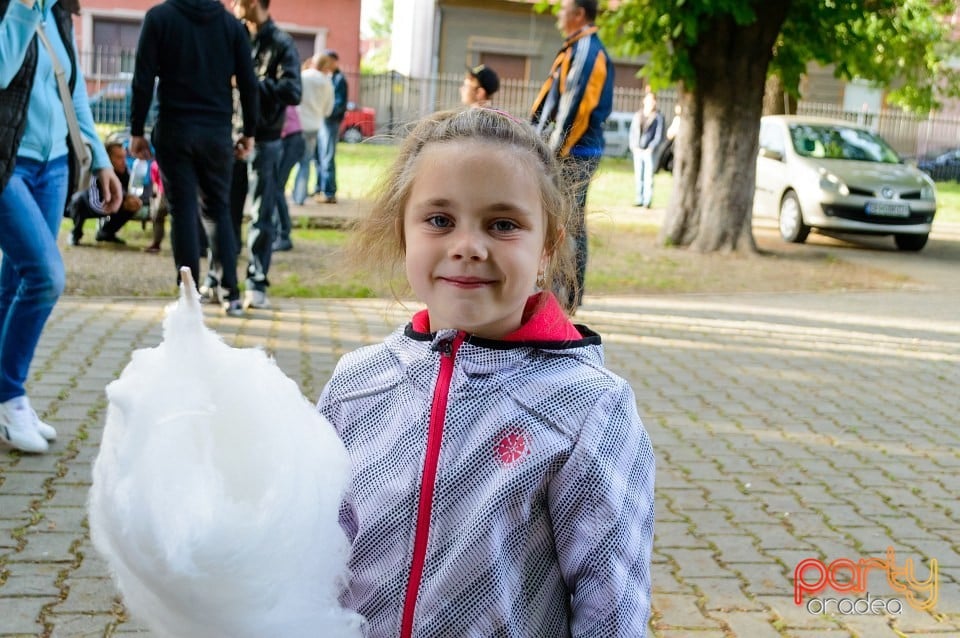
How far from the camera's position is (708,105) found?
13352 millimetres

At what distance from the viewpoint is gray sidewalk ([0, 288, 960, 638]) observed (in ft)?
11.7

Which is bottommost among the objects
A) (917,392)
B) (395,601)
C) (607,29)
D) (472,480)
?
(917,392)

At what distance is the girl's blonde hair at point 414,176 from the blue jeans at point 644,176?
17.0 m

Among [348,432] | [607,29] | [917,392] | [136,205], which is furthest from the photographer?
[607,29]

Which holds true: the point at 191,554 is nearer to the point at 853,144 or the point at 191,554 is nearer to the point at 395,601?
the point at 395,601

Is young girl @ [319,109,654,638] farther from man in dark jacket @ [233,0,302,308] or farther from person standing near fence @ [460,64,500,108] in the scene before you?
person standing near fence @ [460,64,500,108]

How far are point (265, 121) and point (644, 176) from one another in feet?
38.0

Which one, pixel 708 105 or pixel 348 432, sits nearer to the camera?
pixel 348 432

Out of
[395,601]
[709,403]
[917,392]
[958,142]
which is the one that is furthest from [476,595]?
[958,142]

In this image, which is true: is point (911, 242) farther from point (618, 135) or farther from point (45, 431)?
point (618, 135)

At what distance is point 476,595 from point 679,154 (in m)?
12.4

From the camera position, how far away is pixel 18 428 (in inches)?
183

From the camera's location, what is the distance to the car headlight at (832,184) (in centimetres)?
1489

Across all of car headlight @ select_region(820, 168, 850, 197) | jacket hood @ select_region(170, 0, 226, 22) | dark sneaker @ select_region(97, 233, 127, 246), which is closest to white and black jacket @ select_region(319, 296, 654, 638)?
jacket hood @ select_region(170, 0, 226, 22)
